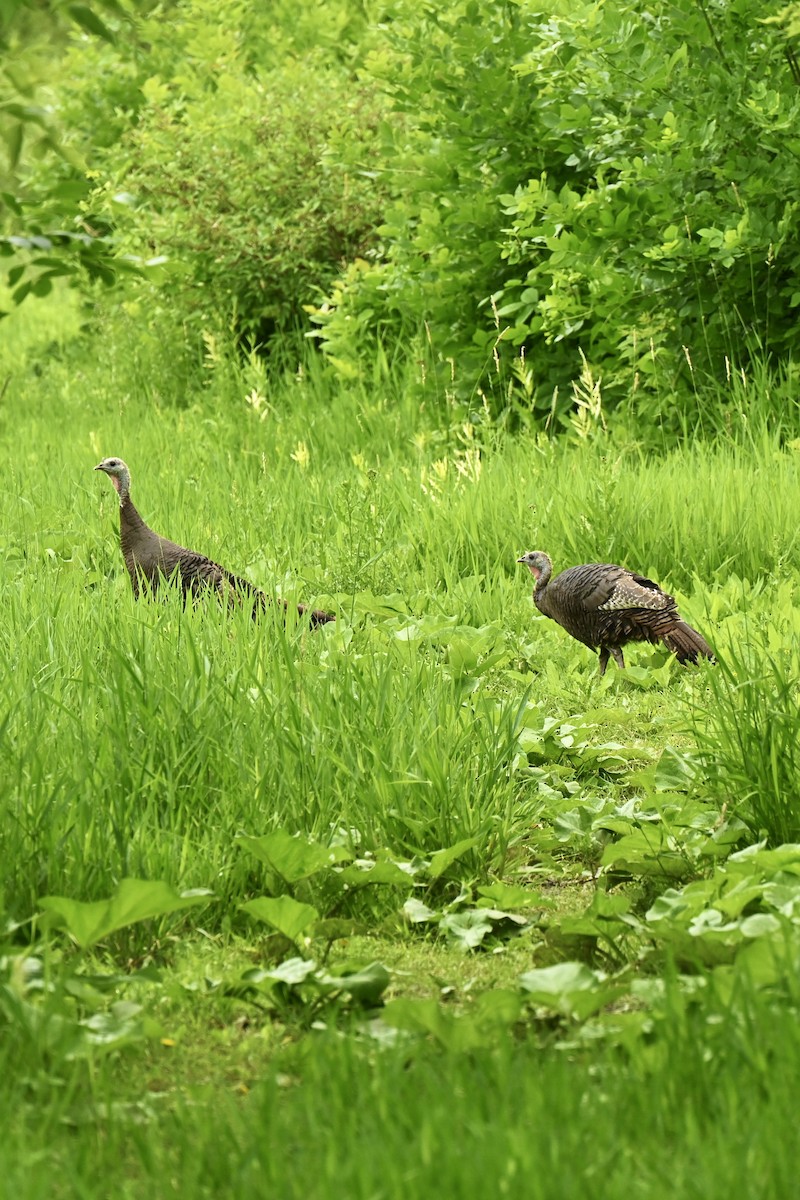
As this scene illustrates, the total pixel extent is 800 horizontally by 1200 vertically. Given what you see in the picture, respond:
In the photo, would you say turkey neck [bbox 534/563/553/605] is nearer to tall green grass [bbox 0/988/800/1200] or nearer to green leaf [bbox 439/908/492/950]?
green leaf [bbox 439/908/492/950]

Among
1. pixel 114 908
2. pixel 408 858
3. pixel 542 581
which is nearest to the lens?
pixel 114 908

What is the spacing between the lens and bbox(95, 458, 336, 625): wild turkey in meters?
5.67

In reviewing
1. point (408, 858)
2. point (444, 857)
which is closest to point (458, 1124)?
point (444, 857)

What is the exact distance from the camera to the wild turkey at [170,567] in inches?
223

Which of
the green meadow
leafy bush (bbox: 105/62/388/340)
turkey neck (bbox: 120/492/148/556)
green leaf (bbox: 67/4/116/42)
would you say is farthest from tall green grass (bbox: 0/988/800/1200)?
leafy bush (bbox: 105/62/388/340)

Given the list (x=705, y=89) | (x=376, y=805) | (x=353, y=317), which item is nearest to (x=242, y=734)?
(x=376, y=805)

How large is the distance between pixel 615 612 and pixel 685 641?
263mm

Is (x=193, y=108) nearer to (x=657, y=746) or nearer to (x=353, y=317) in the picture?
(x=353, y=317)

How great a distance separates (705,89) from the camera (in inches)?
313

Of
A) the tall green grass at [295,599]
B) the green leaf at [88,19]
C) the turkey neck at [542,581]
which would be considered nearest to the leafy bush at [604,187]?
the tall green grass at [295,599]

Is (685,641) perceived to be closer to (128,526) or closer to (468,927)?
(468,927)

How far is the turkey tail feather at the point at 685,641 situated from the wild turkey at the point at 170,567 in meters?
1.29

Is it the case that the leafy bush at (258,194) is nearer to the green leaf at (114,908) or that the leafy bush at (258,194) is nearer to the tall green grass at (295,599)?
the tall green grass at (295,599)

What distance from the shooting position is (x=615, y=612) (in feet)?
17.3
